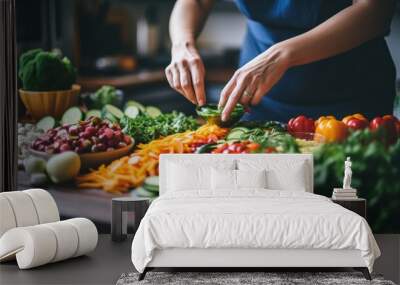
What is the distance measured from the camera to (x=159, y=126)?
897cm

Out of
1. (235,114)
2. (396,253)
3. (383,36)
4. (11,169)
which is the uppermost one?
(383,36)

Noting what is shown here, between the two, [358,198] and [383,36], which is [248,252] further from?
[383,36]

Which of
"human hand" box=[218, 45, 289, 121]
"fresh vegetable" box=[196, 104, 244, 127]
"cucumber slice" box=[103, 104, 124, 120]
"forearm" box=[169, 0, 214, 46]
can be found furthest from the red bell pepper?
"cucumber slice" box=[103, 104, 124, 120]

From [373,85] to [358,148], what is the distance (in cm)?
73

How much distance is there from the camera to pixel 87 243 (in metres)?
7.20

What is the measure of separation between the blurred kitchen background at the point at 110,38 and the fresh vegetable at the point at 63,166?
0.71m

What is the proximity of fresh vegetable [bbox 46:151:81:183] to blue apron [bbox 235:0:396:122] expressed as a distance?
2084mm

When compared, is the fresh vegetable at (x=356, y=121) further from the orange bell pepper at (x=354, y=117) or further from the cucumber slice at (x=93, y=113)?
the cucumber slice at (x=93, y=113)

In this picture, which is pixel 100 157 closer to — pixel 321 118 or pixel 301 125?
pixel 301 125

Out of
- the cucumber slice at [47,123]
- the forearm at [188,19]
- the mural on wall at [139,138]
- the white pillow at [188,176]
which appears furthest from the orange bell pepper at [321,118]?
the cucumber slice at [47,123]

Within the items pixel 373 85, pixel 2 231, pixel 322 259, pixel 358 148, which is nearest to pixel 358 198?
pixel 358 148

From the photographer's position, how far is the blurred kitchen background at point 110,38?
9.08 metres

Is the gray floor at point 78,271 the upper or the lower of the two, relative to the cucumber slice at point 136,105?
lower

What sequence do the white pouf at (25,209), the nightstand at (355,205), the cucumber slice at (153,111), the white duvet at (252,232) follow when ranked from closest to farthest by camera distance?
the white duvet at (252,232), the white pouf at (25,209), the nightstand at (355,205), the cucumber slice at (153,111)
